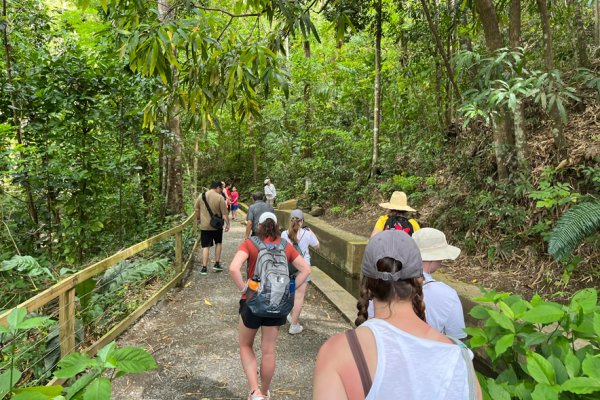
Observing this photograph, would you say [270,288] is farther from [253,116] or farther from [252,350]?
[253,116]

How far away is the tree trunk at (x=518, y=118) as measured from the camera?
6535mm

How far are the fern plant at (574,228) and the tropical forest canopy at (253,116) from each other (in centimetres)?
2

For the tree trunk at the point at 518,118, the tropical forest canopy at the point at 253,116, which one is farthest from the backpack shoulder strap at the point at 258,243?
the tree trunk at the point at 518,118

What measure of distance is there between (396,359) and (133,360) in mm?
1102

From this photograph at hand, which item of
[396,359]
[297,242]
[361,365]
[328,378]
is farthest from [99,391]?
[297,242]

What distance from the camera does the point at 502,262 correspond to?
22.2 feet

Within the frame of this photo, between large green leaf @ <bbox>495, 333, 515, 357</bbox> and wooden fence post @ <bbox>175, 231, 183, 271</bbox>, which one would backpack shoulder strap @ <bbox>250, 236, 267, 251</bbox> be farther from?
wooden fence post @ <bbox>175, 231, 183, 271</bbox>

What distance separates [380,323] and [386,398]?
0.23m

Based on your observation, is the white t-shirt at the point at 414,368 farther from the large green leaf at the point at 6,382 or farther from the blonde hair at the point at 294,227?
the blonde hair at the point at 294,227

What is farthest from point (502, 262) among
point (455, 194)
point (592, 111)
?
point (592, 111)

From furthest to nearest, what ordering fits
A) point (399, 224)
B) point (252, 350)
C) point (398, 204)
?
point (398, 204) < point (399, 224) < point (252, 350)

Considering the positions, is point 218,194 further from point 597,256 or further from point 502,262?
point 597,256

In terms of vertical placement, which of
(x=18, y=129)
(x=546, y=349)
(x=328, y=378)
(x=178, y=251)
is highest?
(x=18, y=129)

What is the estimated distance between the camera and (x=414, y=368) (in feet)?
4.44
